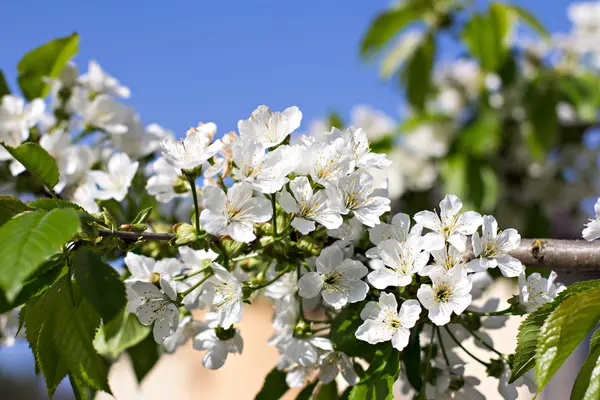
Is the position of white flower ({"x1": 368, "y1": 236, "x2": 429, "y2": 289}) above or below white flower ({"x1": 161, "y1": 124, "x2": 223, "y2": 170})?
below

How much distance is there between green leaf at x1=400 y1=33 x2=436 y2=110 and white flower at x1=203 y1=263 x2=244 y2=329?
165 centimetres

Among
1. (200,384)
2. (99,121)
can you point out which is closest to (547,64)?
(99,121)

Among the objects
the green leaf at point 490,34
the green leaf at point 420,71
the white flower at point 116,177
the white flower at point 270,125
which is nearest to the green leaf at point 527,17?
the green leaf at point 490,34

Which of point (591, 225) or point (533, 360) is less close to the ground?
point (591, 225)

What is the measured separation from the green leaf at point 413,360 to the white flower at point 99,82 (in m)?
0.88

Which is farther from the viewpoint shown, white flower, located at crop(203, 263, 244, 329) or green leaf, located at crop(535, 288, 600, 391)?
white flower, located at crop(203, 263, 244, 329)

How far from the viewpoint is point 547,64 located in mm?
2600

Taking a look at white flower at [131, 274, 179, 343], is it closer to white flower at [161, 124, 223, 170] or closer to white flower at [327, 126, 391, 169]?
white flower at [161, 124, 223, 170]

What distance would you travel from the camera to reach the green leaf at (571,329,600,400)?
25.0 inches

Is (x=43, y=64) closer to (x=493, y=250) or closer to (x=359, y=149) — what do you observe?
(x=359, y=149)

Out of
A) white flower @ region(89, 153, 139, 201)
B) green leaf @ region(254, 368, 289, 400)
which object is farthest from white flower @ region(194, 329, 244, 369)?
white flower @ region(89, 153, 139, 201)

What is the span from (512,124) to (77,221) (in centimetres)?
219

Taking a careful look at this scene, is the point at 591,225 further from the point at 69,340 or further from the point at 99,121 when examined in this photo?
the point at 99,121

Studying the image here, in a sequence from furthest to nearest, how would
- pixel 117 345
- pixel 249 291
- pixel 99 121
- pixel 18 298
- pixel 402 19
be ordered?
pixel 402 19
pixel 99 121
pixel 117 345
pixel 249 291
pixel 18 298
